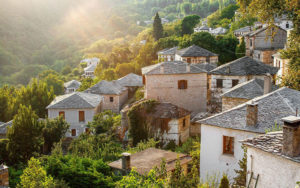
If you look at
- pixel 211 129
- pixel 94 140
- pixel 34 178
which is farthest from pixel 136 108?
pixel 34 178

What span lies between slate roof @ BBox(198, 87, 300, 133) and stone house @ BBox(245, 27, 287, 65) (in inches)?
974

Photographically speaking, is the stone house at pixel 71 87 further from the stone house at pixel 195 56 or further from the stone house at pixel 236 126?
the stone house at pixel 236 126

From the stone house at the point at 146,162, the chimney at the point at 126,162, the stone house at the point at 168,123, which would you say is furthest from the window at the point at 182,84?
the chimney at the point at 126,162

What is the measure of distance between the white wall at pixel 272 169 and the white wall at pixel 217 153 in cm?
605

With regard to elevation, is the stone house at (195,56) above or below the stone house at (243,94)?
above

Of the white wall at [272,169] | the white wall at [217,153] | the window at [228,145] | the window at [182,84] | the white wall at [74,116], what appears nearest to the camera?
the white wall at [272,169]

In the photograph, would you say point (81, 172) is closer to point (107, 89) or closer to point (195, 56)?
point (195, 56)

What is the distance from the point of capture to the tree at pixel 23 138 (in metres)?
24.3

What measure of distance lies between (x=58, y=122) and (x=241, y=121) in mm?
17899

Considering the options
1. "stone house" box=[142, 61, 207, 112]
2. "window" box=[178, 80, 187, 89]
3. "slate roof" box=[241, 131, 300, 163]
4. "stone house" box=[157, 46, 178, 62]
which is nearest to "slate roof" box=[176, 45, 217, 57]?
"stone house" box=[157, 46, 178, 62]

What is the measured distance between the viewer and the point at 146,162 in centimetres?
1617

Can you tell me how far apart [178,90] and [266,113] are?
626 inches

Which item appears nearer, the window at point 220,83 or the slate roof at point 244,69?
the slate roof at point 244,69

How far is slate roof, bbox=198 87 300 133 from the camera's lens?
14.8 m
